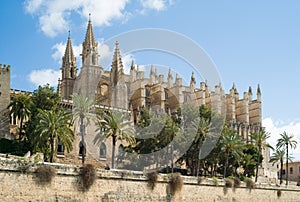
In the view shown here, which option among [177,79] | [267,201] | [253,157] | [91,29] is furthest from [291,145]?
[91,29]

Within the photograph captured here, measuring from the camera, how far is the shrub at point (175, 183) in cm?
3350

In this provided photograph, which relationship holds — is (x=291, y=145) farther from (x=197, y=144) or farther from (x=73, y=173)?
(x=73, y=173)

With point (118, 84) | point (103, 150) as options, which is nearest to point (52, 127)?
point (103, 150)

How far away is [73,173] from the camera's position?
2742 cm

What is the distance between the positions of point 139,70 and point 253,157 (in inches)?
1056

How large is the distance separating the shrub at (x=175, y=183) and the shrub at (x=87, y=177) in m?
7.34

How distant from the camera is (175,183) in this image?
110ft

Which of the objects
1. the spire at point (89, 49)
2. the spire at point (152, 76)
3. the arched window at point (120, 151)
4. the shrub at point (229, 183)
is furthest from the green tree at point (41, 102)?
the spire at point (152, 76)

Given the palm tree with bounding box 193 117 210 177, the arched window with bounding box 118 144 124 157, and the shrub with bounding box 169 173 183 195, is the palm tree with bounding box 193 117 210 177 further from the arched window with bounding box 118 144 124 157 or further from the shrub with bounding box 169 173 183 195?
the shrub with bounding box 169 173 183 195

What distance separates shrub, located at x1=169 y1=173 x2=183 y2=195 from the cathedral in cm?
2249

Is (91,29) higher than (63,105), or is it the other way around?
(91,29)

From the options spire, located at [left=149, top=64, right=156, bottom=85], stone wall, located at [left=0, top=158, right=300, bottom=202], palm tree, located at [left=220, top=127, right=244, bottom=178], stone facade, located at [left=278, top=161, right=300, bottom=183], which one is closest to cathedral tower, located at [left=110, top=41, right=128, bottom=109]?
spire, located at [left=149, top=64, right=156, bottom=85]

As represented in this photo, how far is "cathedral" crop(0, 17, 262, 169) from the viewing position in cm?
6625

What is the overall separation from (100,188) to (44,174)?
171 inches
